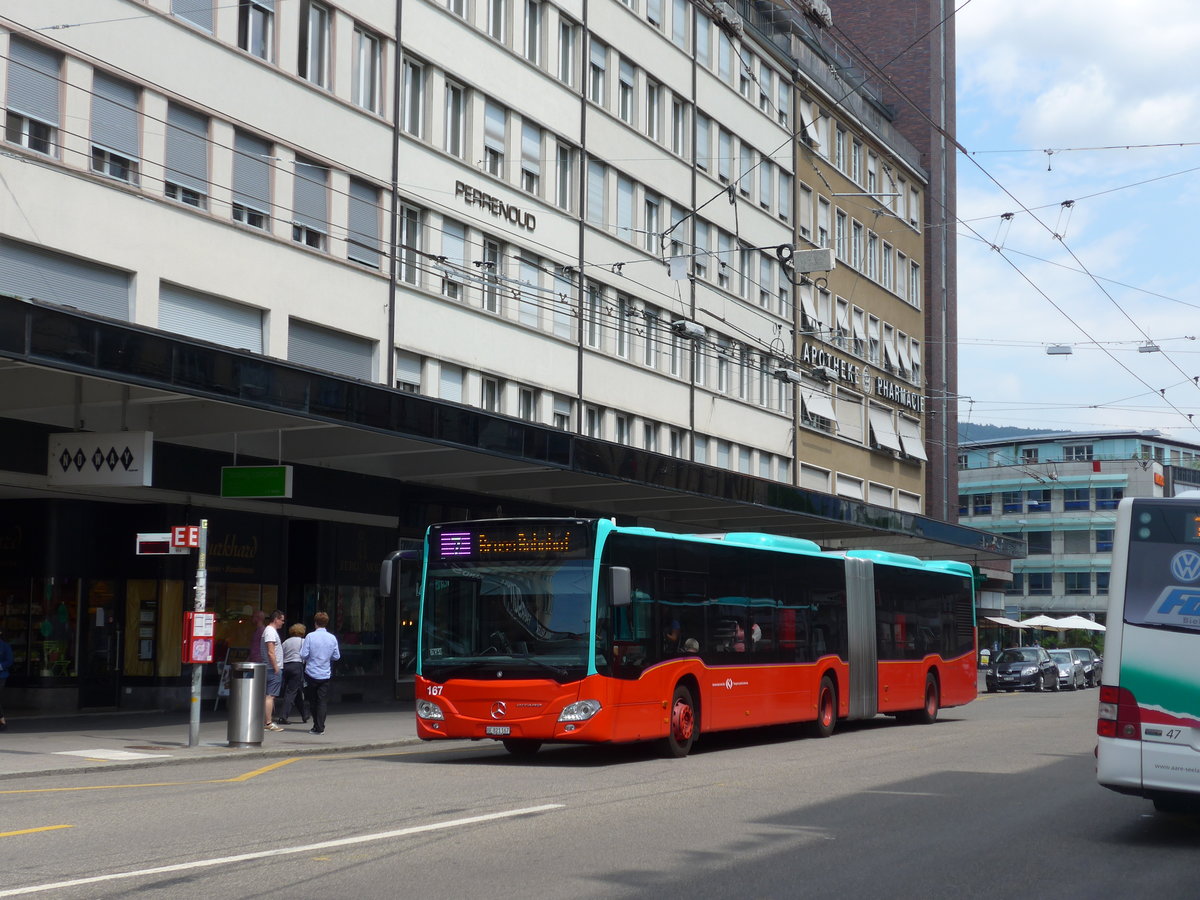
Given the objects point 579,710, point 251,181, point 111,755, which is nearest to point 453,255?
point 251,181

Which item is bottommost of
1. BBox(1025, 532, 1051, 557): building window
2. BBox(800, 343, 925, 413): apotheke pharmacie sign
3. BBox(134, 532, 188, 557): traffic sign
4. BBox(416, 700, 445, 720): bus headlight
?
BBox(416, 700, 445, 720): bus headlight

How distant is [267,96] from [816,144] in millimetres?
30732

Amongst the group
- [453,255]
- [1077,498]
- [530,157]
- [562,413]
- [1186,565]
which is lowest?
[1186,565]

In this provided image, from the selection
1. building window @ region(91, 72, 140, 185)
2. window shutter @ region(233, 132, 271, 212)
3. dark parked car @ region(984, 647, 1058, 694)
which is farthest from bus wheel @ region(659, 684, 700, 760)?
dark parked car @ region(984, 647, 1058, 694)

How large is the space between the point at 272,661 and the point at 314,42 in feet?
39.8

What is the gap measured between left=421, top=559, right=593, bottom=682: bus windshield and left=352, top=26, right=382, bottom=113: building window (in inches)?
575

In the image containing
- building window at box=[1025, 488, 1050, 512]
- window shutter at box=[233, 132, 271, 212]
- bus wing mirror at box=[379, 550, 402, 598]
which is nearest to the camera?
bus wing mirror at box=[379, 550, 402, 598]

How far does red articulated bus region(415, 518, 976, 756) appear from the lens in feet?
57.6

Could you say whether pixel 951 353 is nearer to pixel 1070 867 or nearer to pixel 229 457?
pixel 229 457

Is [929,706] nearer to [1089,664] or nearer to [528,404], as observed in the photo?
[528,404]

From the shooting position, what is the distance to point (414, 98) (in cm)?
3219

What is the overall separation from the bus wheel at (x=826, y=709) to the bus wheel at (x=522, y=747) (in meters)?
5.87

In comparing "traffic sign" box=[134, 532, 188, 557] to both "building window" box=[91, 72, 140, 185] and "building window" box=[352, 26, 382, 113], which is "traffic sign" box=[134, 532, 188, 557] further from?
"building window" box=[352, 26, 382, 113]

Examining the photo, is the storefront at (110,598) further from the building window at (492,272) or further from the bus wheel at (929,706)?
the bus wheel at (929,706)
